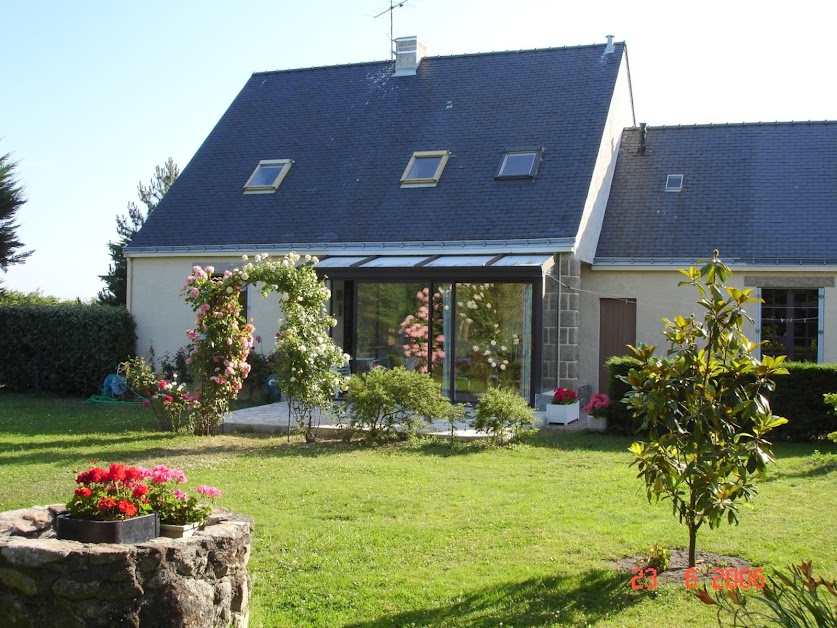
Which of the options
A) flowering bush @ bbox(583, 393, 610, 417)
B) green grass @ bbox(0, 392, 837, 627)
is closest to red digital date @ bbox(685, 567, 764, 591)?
green grass @ bbox(0, 392, 837, 627)

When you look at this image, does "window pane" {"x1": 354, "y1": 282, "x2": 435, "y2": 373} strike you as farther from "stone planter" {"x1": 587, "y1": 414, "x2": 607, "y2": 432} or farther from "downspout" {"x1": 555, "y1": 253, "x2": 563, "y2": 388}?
"stone planter" {"x1": 587, "y1": 414, "x2": 607, "y2": 432}

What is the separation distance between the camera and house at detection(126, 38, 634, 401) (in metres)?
15.1

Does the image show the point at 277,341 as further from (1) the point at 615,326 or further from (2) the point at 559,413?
(1) the point at 615,326

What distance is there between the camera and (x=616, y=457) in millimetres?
10922

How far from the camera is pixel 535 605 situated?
5559mm

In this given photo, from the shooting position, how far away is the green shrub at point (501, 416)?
11828mm

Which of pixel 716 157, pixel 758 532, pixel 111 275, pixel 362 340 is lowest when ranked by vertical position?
pixel 758 532

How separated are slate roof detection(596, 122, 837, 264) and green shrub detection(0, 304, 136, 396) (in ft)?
32.0

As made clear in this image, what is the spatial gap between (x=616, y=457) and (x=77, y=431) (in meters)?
7.71

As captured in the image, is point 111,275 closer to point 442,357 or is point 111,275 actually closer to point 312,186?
point 312,186

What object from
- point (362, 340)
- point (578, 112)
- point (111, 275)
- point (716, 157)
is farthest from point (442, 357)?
point (111, 275)

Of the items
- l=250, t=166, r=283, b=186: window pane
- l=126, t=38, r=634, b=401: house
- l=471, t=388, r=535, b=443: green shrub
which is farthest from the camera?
l=250, t=166, r=283, b=186: window pane

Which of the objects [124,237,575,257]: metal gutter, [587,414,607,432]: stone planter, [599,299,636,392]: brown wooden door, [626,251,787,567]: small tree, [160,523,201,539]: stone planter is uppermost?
[124,237,575,257]: metal gutter

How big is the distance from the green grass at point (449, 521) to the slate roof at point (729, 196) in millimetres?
4975
